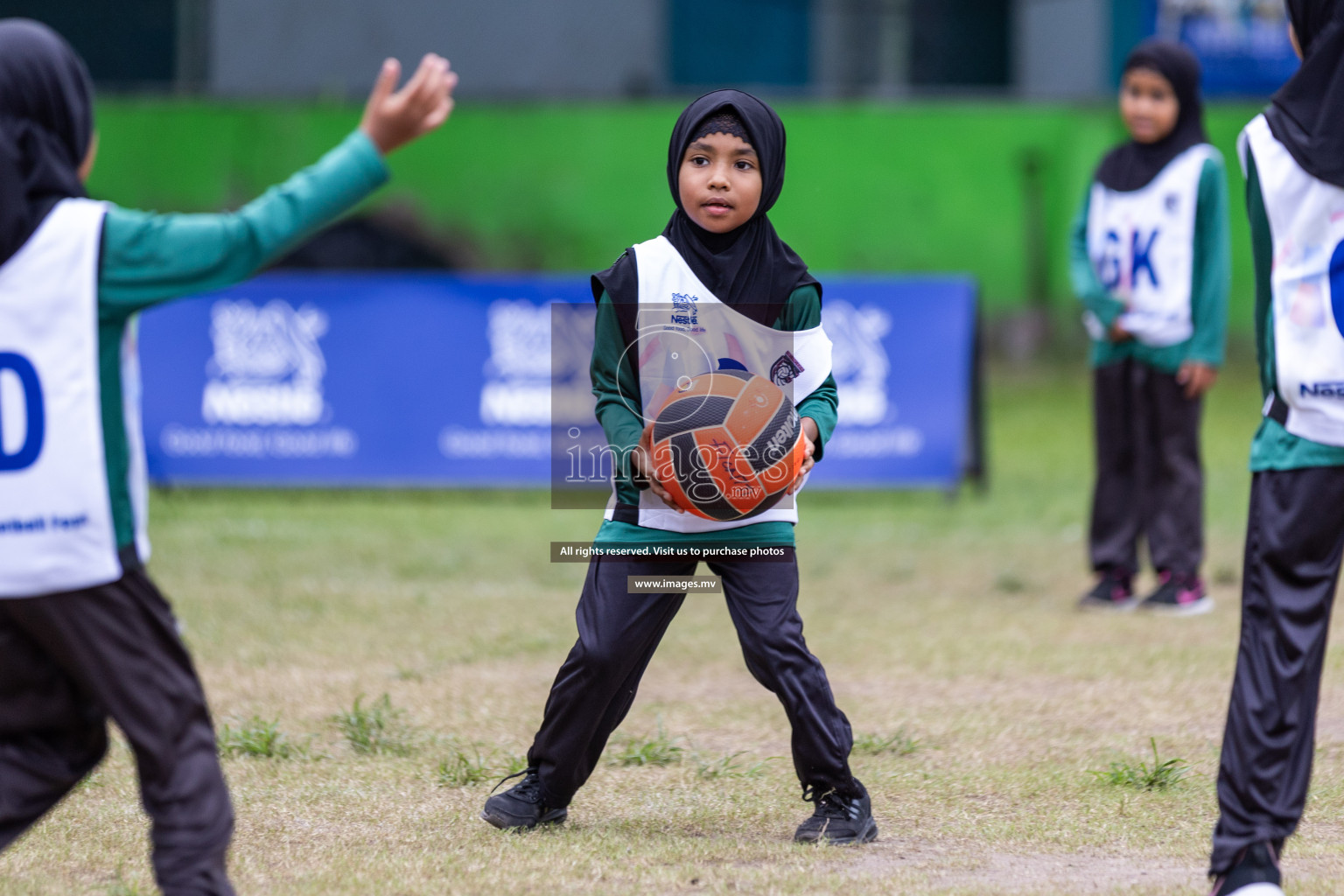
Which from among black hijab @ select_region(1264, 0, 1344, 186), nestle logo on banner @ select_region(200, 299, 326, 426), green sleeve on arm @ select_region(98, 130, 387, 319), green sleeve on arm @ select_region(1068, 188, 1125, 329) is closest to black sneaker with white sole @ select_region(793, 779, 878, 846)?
black hijab @ select_region(1264, 0, 1344, 186)

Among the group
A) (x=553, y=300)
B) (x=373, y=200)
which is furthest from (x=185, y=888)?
(x=373, y=200)

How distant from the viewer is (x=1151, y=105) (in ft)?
22.7

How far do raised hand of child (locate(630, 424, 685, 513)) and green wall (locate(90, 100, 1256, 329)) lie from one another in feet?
37.2

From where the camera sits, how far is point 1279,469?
3094mm

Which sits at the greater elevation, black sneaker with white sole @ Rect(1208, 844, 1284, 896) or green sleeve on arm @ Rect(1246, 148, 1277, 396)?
green sleeve on arm @ Rect(1246, 148, 1277, 396)

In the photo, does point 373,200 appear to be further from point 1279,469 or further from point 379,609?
point 1279,469

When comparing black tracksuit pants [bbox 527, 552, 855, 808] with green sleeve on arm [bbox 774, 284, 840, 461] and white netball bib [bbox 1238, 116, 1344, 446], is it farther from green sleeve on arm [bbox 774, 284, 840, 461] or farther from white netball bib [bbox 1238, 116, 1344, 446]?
white netball bib [bbox 1238, 116, 1344, 446]

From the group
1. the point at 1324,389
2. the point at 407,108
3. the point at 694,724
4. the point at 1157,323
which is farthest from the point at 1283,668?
the point at 1157,323

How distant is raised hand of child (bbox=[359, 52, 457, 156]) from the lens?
9.43 ft

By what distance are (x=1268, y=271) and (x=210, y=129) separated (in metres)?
13.5

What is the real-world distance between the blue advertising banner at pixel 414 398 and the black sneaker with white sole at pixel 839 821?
6304 mm

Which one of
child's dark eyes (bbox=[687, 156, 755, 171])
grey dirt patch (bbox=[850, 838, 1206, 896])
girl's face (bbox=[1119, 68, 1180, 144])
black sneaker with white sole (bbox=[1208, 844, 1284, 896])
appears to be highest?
girl's face (bbox=[1119, 68, 1180, 144])

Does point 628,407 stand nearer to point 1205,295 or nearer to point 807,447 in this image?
point 807,447

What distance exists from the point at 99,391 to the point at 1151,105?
17.7ft
